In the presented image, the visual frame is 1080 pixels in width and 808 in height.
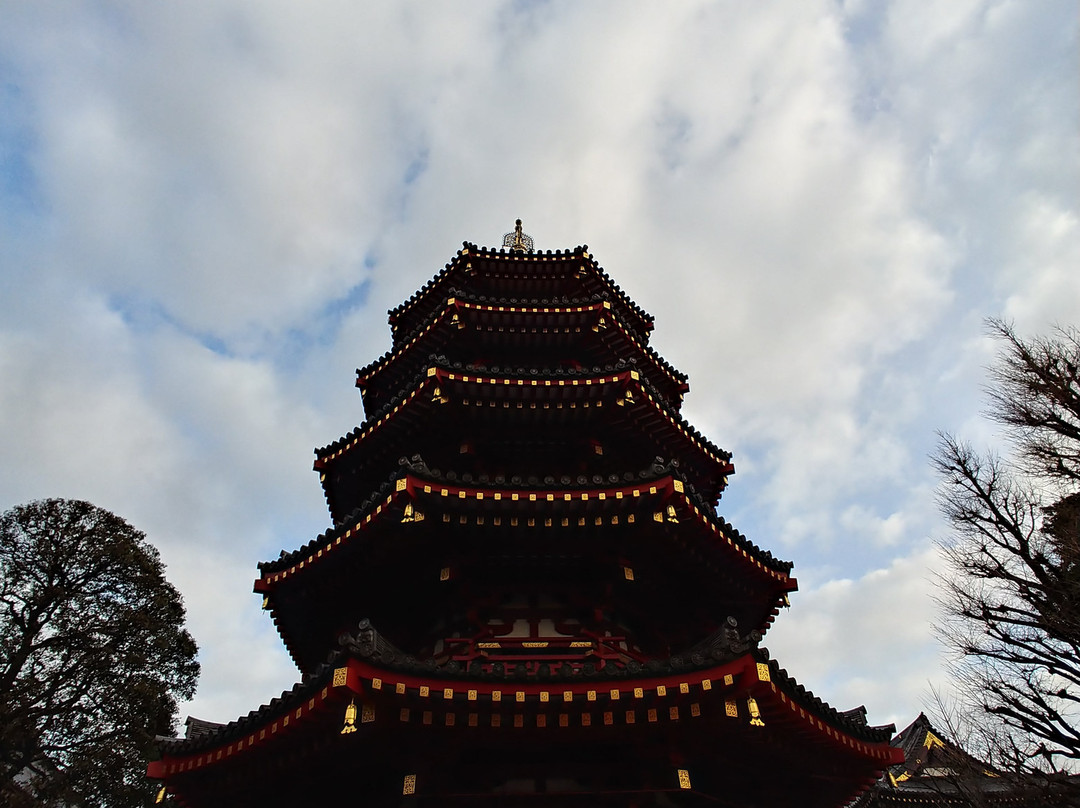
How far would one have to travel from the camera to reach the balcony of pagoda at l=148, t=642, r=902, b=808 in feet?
31.1

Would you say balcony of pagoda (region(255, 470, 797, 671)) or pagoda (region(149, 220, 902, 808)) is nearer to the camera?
pagoda (region(149, 220, 902, 808))

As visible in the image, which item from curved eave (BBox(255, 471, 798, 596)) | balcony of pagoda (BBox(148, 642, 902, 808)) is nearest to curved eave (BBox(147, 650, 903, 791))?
balcony of pagoda (BBox(148, 642, 902, 808))

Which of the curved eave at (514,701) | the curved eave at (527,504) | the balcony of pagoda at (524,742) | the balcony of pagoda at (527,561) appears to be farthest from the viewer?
the balcony of pagoda at (527,561)

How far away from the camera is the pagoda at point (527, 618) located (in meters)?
9.65

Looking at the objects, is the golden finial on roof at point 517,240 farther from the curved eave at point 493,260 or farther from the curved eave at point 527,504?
the curved eave at point 527,504

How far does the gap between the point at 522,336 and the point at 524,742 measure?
953cm

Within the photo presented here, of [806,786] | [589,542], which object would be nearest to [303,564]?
[589,542]

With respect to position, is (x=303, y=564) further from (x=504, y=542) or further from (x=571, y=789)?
(x=571, y=789)

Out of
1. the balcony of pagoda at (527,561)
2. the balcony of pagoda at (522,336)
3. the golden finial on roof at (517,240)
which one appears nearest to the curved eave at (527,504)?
the balcony of pagoda at (527,561)

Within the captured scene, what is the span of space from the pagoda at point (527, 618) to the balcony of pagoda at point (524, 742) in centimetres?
4

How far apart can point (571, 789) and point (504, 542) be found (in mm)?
4017

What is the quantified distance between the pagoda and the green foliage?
35.6 feet

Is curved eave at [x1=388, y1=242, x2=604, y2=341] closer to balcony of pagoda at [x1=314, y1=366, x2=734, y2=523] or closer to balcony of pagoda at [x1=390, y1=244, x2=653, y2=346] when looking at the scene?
balcony of pagoda at [x1=390, y1=244, x2=653, y2=346]

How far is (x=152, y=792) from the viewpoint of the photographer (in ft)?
69.5
